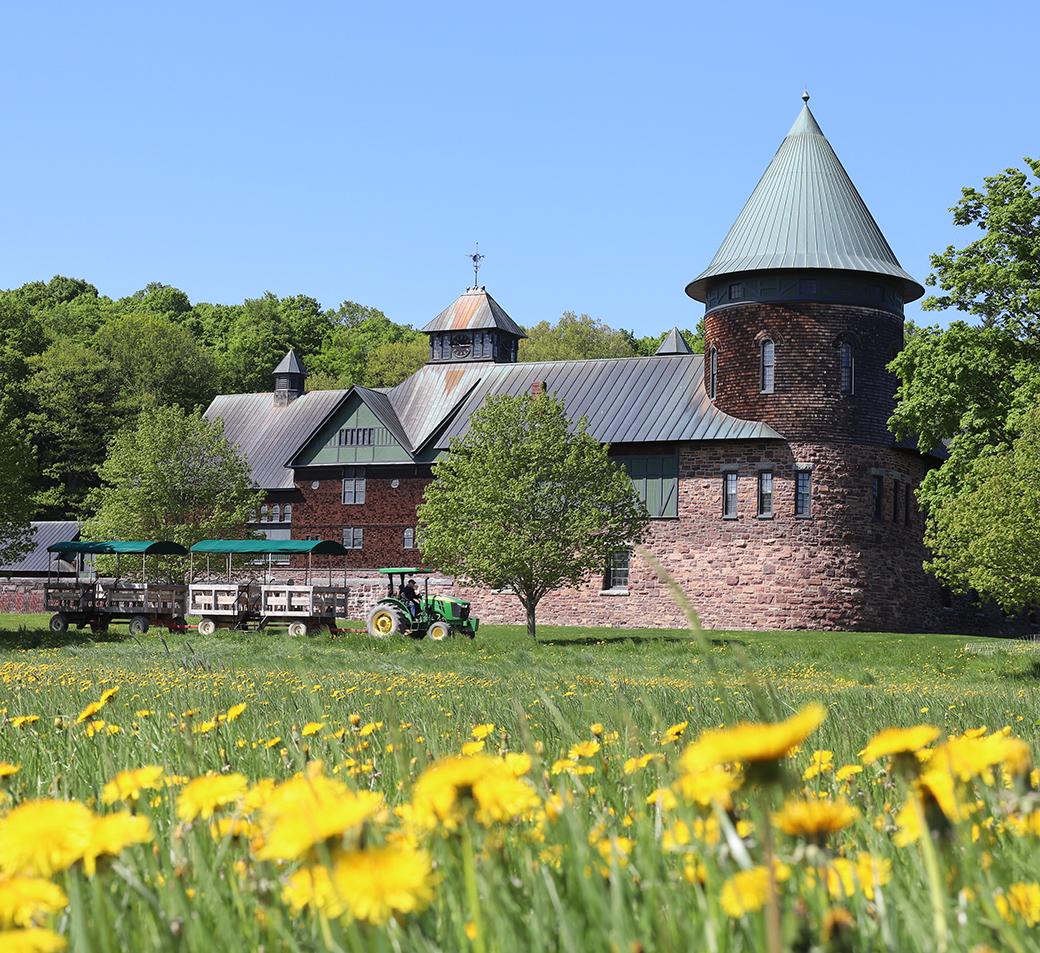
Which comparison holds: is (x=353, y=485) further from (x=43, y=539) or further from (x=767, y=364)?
(x=43, y=539)

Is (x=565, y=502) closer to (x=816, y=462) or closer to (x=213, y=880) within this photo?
(x=816, y=462)

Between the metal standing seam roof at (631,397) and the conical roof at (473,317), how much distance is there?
5.23 metres

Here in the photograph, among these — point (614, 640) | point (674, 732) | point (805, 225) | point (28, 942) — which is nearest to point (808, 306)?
point (805, 225)

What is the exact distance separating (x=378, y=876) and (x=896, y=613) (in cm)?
4485

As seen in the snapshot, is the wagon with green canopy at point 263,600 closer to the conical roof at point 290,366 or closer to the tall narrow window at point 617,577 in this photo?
the tall narrow window at point 617,577

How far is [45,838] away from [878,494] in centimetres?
4467

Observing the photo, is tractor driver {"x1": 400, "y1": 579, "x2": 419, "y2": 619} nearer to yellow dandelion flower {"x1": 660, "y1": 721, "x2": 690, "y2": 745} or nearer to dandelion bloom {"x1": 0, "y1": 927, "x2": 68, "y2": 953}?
yellow dandelion flower {"x1": 660, "y1": 721, "x2": 690, "y2": 745}

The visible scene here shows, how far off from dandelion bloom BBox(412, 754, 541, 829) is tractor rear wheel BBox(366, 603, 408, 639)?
3380cm

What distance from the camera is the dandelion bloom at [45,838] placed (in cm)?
153

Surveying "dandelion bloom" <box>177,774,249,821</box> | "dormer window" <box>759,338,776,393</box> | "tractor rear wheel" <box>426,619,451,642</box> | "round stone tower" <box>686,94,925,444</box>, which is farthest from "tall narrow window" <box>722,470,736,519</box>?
"dandelion bloom" <box>177,774,249,821</box>

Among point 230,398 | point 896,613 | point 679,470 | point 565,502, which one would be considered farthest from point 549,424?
point 230,398

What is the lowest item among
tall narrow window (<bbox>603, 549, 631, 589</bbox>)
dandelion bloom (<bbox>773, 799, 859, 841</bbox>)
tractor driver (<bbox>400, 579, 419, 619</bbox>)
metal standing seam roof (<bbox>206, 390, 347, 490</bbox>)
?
tractor driver (<bbox>400, 579, 419, 619</bbox>)

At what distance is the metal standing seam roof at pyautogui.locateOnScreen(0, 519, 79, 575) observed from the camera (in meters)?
63.1

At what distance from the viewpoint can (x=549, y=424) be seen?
38844 millimetres
